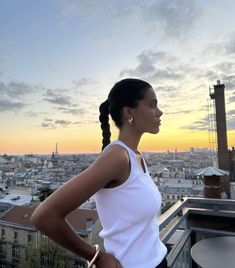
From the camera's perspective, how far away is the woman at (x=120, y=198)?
0.55 metres

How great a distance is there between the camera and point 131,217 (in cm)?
65

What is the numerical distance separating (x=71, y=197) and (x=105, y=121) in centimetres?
38

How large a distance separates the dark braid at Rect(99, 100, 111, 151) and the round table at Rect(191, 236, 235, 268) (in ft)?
2.69

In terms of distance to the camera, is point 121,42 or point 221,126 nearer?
point 121,42

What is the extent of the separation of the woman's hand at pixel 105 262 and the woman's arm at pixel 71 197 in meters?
0.08

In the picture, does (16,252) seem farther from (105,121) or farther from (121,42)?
(105,121)

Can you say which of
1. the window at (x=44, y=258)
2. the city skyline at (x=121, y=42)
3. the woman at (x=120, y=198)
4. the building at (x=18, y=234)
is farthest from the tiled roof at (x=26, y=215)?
the woman at (x=120, y=198)

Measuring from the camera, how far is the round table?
1248 millimetres

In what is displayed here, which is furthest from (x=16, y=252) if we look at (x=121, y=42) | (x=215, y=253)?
(x=215, y=253)

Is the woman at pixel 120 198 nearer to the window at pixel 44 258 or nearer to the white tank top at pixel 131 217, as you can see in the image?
the white tank top at pixel 131 217

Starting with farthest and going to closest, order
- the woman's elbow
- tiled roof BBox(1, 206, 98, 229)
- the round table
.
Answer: tiled roof BBox(1, 206, 98, 229), the round table, the woman's elbow

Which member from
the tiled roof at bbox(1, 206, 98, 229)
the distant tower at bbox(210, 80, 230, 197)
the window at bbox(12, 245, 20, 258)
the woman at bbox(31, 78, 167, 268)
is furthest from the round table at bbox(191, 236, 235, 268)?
the window at bbox(12, 245, 20, 258)

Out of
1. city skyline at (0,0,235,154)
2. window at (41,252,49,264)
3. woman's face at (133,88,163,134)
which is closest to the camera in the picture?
woman's face at (133,88,163,134)

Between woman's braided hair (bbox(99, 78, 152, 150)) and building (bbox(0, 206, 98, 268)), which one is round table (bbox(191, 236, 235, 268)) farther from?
building (bbox(0, 206, 98, 268))
